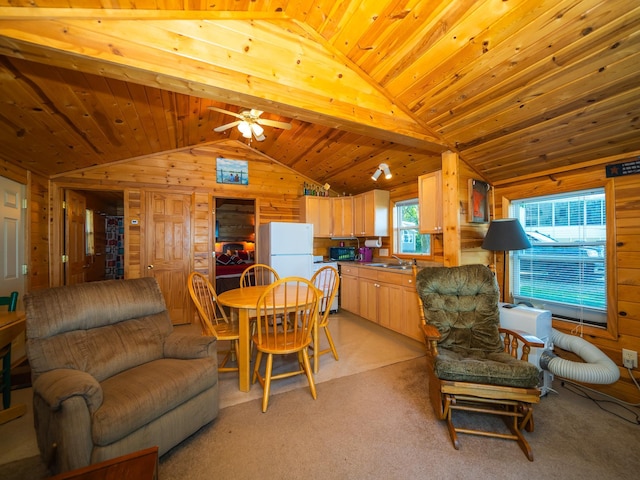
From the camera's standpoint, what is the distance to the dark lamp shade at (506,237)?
2.63 m

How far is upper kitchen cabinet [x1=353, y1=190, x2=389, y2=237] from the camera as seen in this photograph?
4.62 metres

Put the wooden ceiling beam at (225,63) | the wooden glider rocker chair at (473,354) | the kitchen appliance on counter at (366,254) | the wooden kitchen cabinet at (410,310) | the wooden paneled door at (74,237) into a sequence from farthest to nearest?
the kitchen appliance on counter at (366,254) → the wooden paneled door at (74,237) → the wooden kitchen cabinet at (410,310) → the wooden glider rocker chair at (473,354) → the wooden ceiling beam at (225,63)

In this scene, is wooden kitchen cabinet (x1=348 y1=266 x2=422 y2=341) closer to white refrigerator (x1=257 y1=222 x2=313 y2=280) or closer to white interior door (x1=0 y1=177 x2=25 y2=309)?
white refrigerator (x1=257 y1=222 x2=313 y2=280)

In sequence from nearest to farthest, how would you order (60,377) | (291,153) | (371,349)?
1. (60,377)
2. (371,349)
3. (291,153)

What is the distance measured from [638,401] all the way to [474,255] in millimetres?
1695

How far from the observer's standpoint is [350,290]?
4.69m

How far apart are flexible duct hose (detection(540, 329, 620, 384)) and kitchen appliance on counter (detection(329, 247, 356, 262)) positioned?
3.23 metres

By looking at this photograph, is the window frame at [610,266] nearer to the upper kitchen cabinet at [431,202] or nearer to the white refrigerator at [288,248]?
the upper kitchen cabinet at [431,202]

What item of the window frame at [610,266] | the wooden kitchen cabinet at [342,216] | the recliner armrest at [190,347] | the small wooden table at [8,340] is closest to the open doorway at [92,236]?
the small wooden table at [8,340]

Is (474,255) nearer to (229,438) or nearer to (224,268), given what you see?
(229,438)

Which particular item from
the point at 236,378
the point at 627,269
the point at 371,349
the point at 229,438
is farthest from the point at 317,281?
the point at 627,269

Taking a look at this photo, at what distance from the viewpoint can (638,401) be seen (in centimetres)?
223

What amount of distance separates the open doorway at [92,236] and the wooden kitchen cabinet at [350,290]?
13.7 feet

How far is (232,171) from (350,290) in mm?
2943
